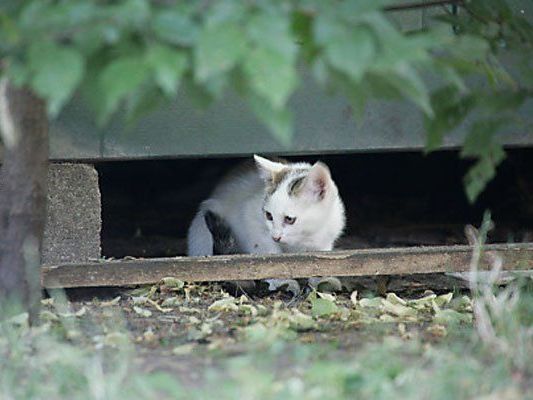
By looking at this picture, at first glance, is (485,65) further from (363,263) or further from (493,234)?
(493,234)

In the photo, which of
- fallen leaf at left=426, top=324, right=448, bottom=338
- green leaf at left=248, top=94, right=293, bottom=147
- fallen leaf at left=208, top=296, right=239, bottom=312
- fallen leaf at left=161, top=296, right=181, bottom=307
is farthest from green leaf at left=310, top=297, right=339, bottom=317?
green leaf at left=248, top=94, right=293, bottom=147

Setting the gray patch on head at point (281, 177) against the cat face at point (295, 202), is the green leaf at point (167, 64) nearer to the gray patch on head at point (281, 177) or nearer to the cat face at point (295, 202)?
the cat face at point (295, 202)

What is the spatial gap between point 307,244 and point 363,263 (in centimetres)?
95

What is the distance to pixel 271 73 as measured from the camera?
7.68 ft

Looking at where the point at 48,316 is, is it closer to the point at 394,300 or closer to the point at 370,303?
the point at 370,303

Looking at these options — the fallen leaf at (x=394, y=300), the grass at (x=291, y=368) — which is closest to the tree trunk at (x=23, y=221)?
the grass at (x=291, y=368)

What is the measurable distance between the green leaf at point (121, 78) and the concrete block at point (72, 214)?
9.81ft

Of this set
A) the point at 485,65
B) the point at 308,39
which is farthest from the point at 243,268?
the point at 308,39

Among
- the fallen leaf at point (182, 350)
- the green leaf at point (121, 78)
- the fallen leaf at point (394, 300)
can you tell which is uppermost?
the green leaf at point (121, 78)

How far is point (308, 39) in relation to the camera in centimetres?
261

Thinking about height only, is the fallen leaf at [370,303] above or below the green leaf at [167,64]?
below

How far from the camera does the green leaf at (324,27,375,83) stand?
7.80ft

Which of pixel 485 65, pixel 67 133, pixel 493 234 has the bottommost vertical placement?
pixel 493 234

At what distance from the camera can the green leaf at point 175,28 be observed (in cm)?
244
